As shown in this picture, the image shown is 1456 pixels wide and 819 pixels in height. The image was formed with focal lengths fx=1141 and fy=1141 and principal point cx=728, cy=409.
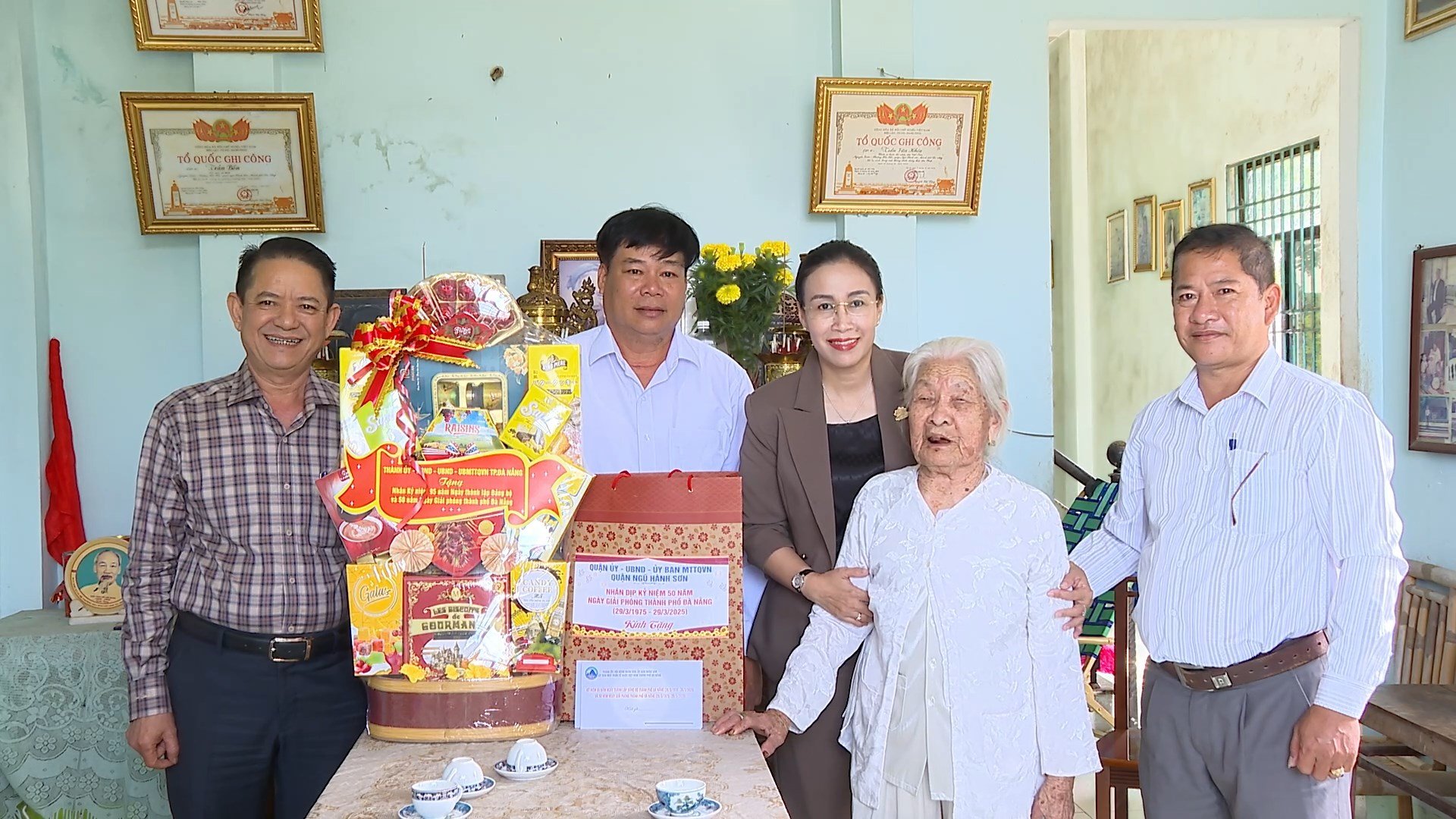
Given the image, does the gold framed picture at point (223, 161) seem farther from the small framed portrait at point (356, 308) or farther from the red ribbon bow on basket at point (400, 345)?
the red ribbon bow on basket at point (400, 345)

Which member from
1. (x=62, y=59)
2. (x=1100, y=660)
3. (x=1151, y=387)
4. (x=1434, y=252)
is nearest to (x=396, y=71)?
(x=62, y=59)

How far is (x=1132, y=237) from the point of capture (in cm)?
695

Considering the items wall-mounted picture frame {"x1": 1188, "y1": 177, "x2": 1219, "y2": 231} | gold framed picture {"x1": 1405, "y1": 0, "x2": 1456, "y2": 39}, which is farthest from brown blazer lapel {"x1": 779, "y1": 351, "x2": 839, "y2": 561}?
wall-mounted picture frame {"x1": 1188, "y1": 177, "x2": 1219, "y2": 231}

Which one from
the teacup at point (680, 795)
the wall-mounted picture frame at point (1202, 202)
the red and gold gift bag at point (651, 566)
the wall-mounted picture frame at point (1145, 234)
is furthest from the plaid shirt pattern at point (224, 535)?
the wall-mounted picture frame at point (1145, 234)

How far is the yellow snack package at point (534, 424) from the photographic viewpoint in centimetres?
159

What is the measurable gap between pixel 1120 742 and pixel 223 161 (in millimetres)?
3009

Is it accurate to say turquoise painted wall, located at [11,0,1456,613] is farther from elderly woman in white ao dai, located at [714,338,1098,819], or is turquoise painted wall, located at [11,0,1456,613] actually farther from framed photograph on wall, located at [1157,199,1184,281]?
framed photograph on wall, located at [1157,199,1184,281]

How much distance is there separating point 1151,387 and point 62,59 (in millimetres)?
5629

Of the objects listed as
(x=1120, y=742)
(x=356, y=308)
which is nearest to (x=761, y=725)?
(x=1120, y=742)

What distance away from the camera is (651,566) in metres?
1.70

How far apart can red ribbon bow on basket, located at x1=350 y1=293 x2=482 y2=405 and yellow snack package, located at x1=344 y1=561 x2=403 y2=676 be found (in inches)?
9.2

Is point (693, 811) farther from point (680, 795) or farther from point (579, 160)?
point (579, 160)

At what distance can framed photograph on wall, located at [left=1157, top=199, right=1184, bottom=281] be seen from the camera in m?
6.45

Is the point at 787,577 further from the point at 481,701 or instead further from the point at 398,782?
the point at 398,782
